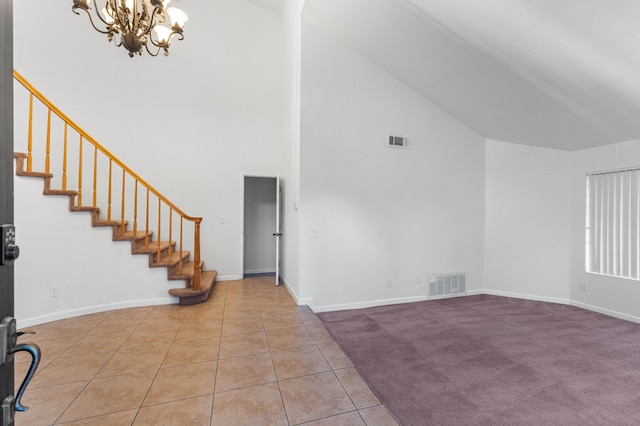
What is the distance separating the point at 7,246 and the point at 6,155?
0.24m

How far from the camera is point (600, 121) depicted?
3412 mm

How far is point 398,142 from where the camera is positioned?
4152mm

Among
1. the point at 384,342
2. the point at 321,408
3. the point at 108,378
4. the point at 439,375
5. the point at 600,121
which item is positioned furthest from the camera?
the point at 600,121

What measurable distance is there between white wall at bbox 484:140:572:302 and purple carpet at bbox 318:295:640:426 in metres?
0.54

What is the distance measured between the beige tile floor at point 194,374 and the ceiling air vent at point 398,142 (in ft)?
9.14

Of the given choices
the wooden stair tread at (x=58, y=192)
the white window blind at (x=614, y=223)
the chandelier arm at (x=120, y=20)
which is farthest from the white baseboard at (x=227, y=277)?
the white window blind at (x=614, y=223)

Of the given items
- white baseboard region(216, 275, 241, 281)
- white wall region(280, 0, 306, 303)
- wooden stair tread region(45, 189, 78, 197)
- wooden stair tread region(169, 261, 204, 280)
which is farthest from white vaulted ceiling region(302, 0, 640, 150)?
white baseboard region(216, 275, 241, 281)

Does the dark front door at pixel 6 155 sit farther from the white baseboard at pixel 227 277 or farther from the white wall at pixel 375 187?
the white baseboard at pixel 227 277

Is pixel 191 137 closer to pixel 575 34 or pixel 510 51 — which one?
pixel 510 51

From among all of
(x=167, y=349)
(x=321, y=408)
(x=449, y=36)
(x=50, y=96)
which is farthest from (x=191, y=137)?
(x=321, y=408)

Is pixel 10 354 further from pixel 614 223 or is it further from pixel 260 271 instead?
pixel 614 223

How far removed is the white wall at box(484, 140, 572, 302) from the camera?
14.0 ft

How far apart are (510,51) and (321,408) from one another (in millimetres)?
3881

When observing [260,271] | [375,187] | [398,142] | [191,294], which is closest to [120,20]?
[191,294]
